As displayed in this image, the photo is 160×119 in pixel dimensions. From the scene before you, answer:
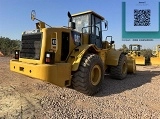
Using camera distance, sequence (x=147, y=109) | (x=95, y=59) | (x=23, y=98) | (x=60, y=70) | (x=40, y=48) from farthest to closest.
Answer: (x=95, y=59) < (x=40, y=48) < (x=60, y=70) < (x=147, y=109) < (x=23, y=98)

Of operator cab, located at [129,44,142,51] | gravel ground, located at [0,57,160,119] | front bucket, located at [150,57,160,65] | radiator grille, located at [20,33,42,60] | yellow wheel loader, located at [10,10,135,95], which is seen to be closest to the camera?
gravel ground, located at [0,57,160,119]

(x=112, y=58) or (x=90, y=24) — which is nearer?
(x=90, y=24)

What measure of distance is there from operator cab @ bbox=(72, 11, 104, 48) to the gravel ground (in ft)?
7.36

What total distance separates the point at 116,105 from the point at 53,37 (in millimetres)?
2455

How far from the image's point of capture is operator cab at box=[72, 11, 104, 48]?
7625 millimetres

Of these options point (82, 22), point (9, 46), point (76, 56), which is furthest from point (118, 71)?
point (9, 46)

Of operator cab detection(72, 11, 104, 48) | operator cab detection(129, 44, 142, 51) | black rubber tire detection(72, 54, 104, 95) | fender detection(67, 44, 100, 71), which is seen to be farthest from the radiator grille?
operator cab detection(129, 44, 142, 51)

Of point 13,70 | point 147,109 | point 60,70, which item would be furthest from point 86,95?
point 13,70

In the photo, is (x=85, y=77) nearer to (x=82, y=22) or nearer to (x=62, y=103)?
(x=62, y=103)

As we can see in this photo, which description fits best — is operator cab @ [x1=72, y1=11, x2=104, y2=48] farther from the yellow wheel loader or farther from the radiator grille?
the radiator grille

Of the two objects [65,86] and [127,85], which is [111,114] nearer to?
[65,86]

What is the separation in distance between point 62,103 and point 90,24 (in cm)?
376

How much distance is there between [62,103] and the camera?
473 cm

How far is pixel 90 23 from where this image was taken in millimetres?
7684
